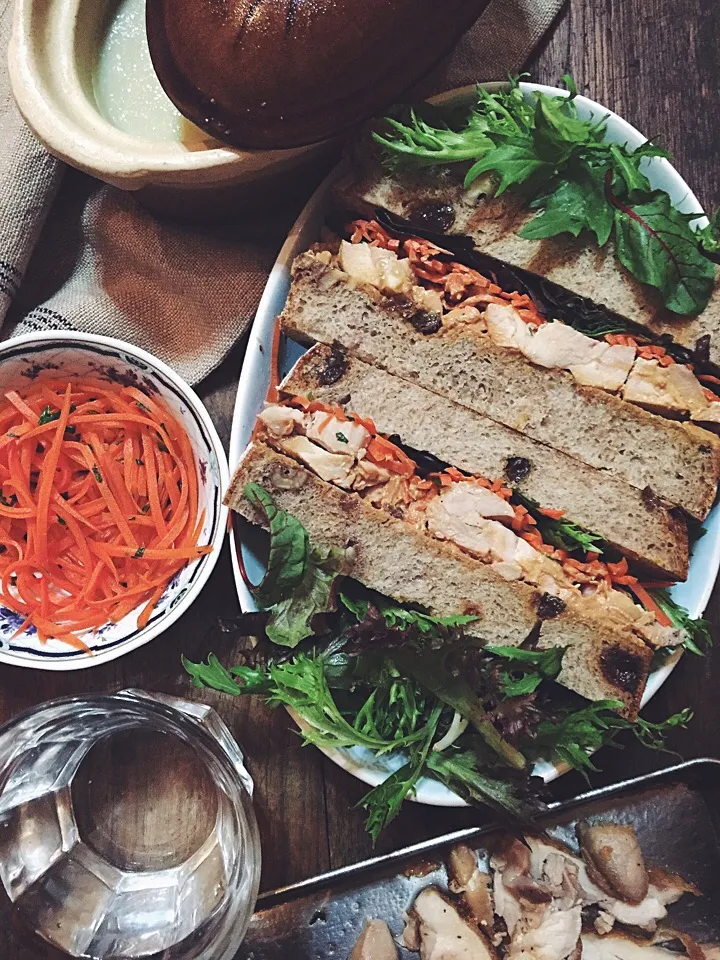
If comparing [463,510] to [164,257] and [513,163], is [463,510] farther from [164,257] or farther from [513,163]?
[164,257]

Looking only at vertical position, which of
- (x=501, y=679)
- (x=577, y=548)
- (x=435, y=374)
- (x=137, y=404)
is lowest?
(x=501, y=679)

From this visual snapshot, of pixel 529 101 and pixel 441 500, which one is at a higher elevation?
pixel 529 101

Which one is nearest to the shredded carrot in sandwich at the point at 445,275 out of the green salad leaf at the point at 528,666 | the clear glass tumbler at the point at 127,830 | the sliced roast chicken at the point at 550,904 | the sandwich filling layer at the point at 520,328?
the sandwich filling layer at the point at 520,328

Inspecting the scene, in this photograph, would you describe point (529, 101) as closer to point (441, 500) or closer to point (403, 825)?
point (441, 500)

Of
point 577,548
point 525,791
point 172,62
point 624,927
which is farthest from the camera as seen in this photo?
point 624,927

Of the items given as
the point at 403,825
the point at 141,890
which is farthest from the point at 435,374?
the point at 141,890

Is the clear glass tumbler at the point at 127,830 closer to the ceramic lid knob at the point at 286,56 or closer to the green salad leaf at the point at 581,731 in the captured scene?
the green salad leaf at the point at 581,731

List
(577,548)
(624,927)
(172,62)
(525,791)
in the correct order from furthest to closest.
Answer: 1. (624,927)
2. (577,548)
3. (525,791)
4. (172,62)

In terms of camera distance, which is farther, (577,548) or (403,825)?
(403,825)
